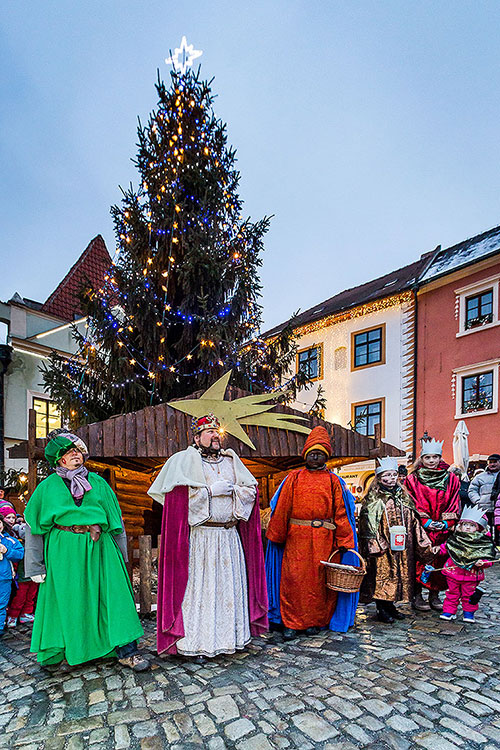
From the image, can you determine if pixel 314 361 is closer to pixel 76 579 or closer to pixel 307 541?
pixel 307 541

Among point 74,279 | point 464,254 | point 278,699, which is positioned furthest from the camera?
point 74,279

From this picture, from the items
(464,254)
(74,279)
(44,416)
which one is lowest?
(44,416)

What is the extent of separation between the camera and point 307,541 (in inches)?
189

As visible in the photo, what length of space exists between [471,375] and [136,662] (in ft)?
48.9

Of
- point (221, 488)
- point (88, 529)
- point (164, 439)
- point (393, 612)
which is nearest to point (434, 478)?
point (393, 612)

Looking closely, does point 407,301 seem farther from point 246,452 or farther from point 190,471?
point 190,471

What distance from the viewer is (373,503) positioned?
5344 millimetres

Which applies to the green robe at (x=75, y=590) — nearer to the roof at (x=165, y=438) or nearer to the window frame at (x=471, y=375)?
the roof at (x=165, y=438)

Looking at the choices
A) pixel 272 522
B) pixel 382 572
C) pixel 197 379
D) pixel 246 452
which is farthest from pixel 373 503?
pixel 197 379

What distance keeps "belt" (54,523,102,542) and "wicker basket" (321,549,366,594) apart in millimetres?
2059

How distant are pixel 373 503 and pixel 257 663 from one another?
2070 mm

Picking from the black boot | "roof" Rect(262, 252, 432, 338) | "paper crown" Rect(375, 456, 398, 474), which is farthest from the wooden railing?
"roof" Rect(262, 252, 432, 338)

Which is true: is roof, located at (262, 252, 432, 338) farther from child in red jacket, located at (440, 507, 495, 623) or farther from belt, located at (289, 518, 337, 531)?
belt, located at (289, 518, 337, 531)

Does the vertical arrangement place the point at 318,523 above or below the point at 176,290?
below
